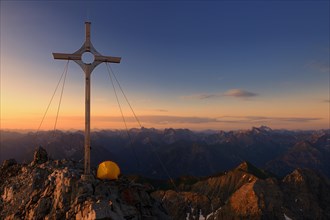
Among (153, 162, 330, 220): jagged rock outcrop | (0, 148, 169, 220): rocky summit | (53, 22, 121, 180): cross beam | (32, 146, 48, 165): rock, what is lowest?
(153, 162, 330, 220): jagged rock outcrop

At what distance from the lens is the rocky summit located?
807 inches

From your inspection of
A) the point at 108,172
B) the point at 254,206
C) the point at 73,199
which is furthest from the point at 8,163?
the point at 254,206

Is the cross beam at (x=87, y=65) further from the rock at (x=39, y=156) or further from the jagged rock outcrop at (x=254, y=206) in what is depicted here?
the jagged rock outcrop at (x=254, y=206)

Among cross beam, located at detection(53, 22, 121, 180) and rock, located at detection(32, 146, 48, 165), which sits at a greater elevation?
cross beam, located at detection(53, 22, 121, 180)

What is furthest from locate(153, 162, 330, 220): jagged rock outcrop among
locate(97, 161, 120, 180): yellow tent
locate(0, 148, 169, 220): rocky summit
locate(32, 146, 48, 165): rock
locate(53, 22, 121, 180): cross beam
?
locate(53, 22, 121, 180): cross beam

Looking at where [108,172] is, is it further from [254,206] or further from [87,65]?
[254,206]

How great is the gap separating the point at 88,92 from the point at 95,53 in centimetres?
313

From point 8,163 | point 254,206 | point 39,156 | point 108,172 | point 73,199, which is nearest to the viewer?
point 73,199

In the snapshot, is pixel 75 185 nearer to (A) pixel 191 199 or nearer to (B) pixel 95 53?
(B) pixel 95 53

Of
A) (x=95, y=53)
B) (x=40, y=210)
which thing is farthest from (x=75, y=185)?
(x=95, y=53)

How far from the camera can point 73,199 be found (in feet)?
72.6

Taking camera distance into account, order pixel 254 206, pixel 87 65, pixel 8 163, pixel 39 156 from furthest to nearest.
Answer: pixel 254 206, pixel 8 163, pixel 39 156, pixel 87 65

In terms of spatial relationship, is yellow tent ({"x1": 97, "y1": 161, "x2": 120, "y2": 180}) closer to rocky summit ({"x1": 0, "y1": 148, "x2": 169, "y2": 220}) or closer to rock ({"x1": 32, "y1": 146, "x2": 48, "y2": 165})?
rocky summit ({"x1": 0, "y1": 148, "x2": 169, "y2": 220})

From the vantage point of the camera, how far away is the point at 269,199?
616 feet
